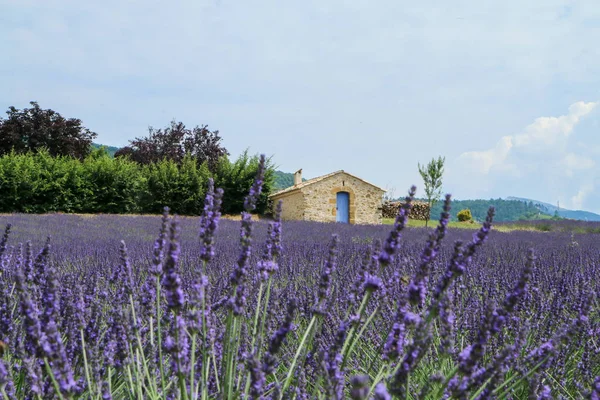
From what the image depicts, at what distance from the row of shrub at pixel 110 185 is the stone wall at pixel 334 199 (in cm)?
265

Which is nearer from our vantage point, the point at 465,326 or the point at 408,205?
the point at 408,205

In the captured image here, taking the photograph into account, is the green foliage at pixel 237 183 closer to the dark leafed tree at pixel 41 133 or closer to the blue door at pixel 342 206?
the blue door at pixel 342 206

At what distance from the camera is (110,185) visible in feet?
72.9

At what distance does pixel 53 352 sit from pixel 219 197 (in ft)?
2.02

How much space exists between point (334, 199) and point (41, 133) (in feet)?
67.7

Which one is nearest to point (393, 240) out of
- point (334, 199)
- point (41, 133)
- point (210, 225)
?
point (210, 225)

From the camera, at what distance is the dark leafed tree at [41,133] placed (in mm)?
32500

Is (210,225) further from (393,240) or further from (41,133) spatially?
(41,133)

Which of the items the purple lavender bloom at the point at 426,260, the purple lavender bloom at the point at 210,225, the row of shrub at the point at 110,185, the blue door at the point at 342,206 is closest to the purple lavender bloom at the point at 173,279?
the purple lavender bloom at the point at 210,225

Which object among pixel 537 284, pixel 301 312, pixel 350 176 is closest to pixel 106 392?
pixel 301 312

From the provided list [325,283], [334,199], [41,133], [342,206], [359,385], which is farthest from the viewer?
[41,133]

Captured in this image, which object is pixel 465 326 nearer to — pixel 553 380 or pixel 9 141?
pixel 553 380

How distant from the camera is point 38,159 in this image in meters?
22.7

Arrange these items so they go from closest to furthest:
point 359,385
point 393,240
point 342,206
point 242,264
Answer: point 359,385 → point 393,240 → point 242,264 → point 342,206
